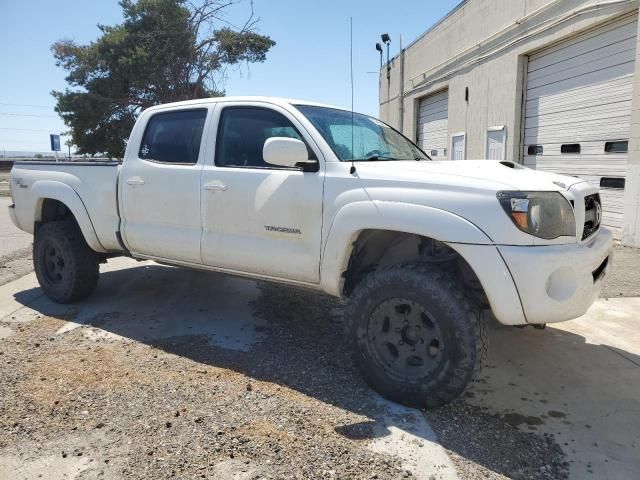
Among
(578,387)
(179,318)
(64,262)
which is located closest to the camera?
(578,387)

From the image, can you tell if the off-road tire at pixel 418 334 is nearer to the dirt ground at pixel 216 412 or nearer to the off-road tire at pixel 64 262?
the dirt ground at pixel 216 412

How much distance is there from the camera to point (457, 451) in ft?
8.75

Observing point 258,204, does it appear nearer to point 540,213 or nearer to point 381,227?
point 381,227

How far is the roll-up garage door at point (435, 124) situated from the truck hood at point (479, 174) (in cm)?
1252

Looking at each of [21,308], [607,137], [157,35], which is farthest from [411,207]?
[157,35]

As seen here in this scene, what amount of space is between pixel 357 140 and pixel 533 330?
92.3 inches

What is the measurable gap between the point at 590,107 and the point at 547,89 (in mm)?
1474

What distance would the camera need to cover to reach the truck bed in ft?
15.2

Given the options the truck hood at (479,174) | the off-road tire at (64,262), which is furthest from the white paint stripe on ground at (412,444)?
the off-road tire at (64,262)

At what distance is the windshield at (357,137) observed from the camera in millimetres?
3643

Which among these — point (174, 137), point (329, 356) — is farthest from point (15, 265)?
point (329, 356)

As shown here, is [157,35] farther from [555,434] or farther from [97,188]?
[555,434]

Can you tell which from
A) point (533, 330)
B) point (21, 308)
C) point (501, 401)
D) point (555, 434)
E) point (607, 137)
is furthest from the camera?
point (607, 137)

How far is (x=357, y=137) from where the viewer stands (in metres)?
3.88
